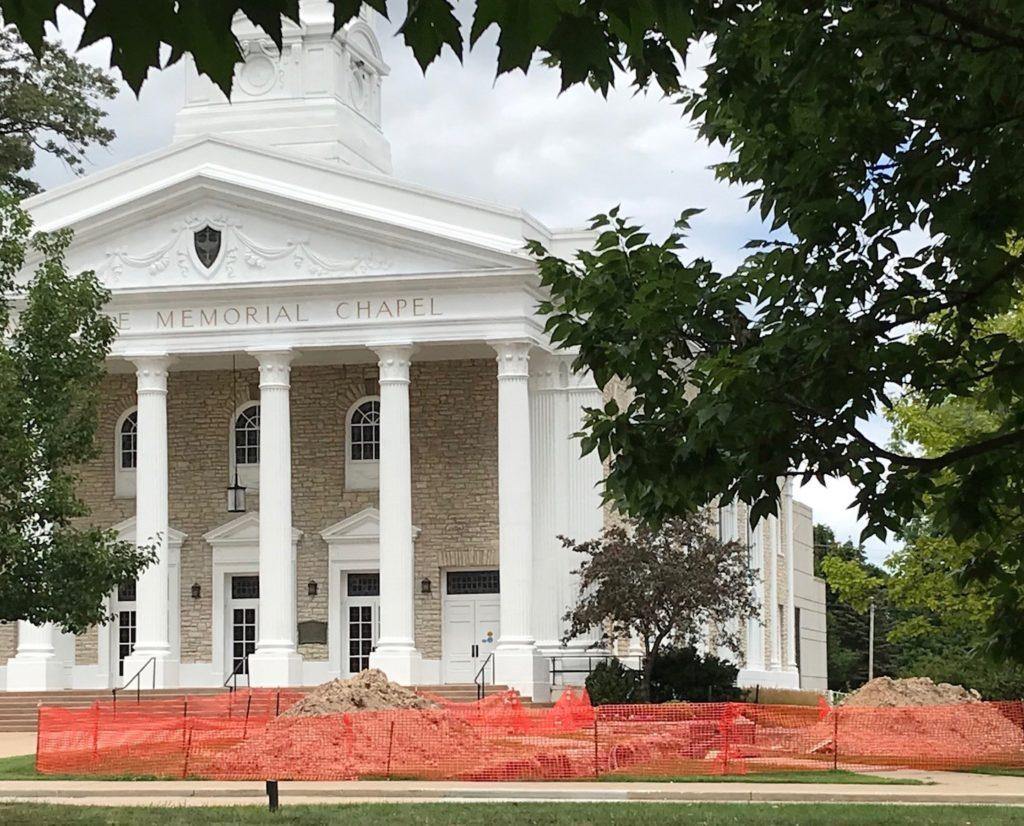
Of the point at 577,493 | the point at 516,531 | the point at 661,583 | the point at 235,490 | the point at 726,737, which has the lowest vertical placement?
the point at 726,737

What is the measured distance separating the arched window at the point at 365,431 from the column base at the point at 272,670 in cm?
606

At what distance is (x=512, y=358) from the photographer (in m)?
38.9

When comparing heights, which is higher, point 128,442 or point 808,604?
point 128,442

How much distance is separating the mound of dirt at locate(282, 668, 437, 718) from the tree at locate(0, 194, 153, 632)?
4398 millimetres

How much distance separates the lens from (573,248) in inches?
1620

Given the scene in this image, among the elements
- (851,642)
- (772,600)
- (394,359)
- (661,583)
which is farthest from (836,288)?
(851,642)

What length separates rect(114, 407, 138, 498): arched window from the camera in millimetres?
43656

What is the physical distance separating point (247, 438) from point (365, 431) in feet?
9.58

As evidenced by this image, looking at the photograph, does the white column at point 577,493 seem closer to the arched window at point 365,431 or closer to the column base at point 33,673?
the arched window at point 365,431

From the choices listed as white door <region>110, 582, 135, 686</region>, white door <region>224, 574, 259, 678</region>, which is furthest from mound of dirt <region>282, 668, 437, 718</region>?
white door <region>110, 582, 135, 686</region>

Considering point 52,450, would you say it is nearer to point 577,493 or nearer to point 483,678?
point 483,678

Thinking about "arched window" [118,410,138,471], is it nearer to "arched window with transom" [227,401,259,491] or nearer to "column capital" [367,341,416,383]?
"arched window with transom" [227,401,259,491]

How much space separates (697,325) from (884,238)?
1.19m

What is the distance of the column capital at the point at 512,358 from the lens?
1527 inches
